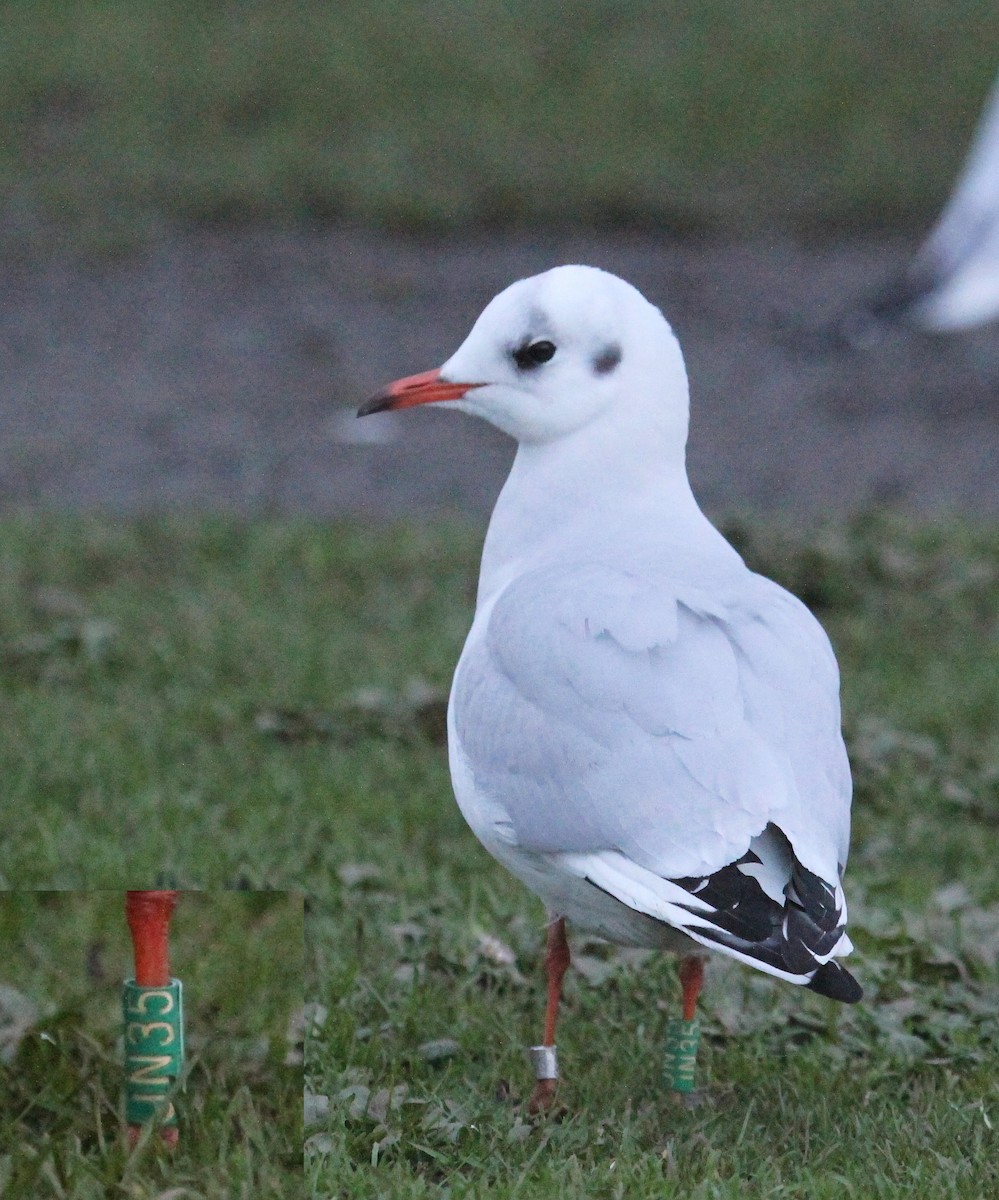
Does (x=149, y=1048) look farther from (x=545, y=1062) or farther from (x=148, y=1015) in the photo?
(x=545, y=1062)

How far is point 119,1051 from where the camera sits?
3.15 m

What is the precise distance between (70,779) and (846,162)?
329 inches

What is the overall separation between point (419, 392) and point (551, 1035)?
105cm

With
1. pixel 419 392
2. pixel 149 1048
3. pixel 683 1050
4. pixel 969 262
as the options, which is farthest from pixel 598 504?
pixel 969 262

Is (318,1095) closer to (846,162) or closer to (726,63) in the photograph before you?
(846,162)

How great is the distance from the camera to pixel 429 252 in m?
10.9

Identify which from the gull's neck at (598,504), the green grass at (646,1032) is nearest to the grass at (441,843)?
the green grass at (646,1032)

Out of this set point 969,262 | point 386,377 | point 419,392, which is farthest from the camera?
point 386,377

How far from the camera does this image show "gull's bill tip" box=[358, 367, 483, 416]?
3428 millimetres

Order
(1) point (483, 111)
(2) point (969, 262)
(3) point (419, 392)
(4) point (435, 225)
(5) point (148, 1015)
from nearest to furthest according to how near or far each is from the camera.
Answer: (5) point (148, 1015), (3) point (419, 392), (2) point (969, 262), (4) point (435, 225), (1) point (483, 111)

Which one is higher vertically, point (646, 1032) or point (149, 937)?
point (149, 937)

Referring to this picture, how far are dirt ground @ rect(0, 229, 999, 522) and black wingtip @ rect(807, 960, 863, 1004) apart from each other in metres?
4.94

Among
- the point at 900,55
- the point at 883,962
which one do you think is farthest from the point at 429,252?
the point at 883,962

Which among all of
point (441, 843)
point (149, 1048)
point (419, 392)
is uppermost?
point (419, 392)
